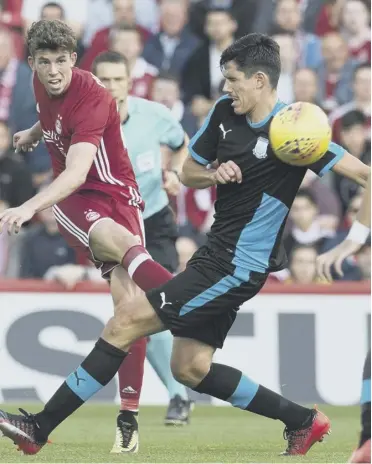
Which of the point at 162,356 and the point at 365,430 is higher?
the point at 365,430

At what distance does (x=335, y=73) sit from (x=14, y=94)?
3886mm

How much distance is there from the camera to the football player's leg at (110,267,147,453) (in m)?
7.86

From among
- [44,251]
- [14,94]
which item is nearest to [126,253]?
[44,251]

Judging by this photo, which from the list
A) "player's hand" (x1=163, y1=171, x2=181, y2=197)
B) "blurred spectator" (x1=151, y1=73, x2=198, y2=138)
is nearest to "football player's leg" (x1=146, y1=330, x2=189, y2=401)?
"player's hand" (x1=163, y1=171, x2=181, y2=197)

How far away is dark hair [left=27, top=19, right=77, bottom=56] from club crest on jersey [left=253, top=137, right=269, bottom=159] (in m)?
1.37

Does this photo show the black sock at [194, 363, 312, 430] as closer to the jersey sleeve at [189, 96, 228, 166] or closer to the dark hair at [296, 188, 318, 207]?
the jersey sleeve at [189, 96, 228, 166]

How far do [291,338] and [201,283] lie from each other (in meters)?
4.76

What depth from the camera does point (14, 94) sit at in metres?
14.4

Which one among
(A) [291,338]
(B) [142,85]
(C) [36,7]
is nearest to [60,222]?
(A) [291,338]

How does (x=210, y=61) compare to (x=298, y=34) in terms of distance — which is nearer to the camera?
(x=210, y=61)

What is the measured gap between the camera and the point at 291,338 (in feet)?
38.8

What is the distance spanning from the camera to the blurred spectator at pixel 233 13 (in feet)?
50.8

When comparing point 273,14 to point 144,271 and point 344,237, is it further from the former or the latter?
point 144,271

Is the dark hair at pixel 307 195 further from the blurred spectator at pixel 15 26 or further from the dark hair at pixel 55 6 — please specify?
the blurred spectator at pixel 15 26
